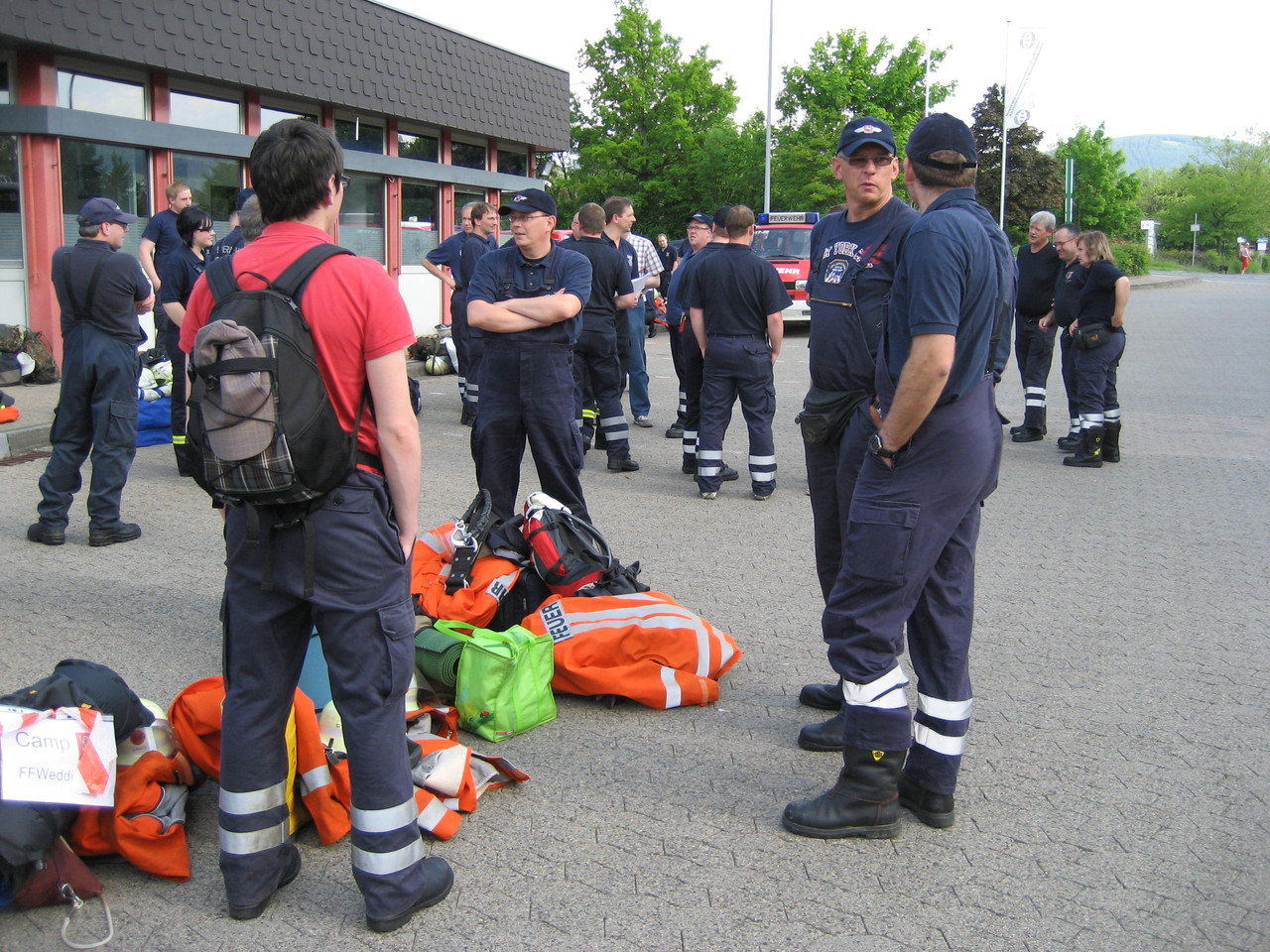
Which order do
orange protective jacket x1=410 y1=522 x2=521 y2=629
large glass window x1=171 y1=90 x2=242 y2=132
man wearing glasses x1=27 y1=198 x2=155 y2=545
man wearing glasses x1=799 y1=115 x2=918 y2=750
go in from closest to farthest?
1. man wearing glasses x1=799 y1=115 x2=918 y2=750
2. orange protective jacket x1=410 y1=522 x2=521 y2=629
3. man wearing glasses x1=27 y1=198 x2=155 y2=545
4. large glass window x1=171 y1=90 x2=242 y2=132

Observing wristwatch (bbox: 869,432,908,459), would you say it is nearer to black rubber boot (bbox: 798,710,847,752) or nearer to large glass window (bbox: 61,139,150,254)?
black rubber boot (bbox: 798,710,847,752)

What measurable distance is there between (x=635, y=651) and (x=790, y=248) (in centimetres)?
2029

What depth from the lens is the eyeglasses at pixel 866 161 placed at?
14.3ft

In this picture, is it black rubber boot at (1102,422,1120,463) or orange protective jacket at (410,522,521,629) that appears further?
black rubber boot at (1102,422,1120,463)

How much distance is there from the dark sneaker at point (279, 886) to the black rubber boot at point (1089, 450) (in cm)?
827

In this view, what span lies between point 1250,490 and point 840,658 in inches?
269

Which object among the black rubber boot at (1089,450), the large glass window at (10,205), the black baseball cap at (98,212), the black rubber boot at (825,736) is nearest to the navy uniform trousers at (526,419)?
the black rubber boot at (825,736)

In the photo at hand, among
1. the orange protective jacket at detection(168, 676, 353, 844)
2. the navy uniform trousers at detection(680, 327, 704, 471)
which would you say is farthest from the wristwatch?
the navy uniform trousers at detection(680, 327, 704, 471)

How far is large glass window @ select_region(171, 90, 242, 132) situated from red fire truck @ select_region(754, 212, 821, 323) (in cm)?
989

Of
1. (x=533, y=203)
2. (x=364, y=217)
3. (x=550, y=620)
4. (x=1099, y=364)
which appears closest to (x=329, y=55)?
(x=364, y=217)

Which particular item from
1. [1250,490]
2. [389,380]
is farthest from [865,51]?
[389,380]

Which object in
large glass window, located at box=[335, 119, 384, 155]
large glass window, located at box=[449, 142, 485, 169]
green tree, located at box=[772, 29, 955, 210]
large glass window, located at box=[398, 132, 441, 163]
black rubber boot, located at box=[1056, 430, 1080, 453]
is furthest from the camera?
green tree, located at box=[772, 29, 955, 210]

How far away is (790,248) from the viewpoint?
78.5 ft

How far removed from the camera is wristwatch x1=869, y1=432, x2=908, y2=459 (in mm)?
3504
